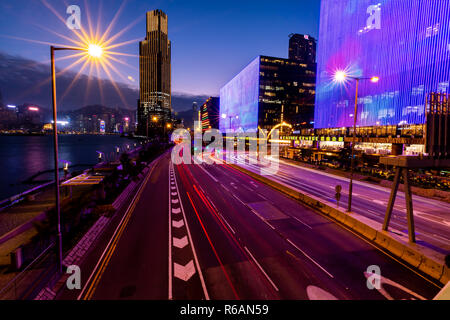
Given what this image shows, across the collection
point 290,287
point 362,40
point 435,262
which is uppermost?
point 362,40

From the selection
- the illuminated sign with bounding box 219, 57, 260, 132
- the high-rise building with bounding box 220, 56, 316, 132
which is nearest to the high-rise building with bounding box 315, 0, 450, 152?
the high-rise building with bounding box 220, 56, 316, 132

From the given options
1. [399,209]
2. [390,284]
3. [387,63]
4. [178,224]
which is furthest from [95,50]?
[387,63]

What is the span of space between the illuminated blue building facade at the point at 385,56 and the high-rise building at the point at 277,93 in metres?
48.5

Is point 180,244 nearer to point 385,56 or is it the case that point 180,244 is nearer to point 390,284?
point 390,284

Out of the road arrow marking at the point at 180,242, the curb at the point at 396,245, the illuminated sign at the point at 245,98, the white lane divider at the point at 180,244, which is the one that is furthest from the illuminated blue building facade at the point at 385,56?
the road arrow marking at the point at 180,242

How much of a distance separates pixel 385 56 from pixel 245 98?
92.2 meters

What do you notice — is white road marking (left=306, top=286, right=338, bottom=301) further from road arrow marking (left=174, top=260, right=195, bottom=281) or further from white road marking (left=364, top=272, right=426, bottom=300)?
road arrow marking (left=174, top=260, right=195, bottom=281)

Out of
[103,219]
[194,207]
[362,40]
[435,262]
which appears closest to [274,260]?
[435,262]

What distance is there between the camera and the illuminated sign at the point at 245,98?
12575cm

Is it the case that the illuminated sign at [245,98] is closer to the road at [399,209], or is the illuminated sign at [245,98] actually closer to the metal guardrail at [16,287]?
the road at [399,209]

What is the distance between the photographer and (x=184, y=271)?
10305 millimetres

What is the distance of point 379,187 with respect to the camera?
29.0m

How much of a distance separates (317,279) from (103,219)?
47.8 feet
